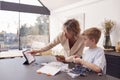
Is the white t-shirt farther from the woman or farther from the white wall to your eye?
the white wall

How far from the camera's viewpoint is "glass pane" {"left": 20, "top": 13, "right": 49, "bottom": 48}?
618cm

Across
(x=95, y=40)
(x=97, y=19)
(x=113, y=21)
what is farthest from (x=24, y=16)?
(x=95, y=40)

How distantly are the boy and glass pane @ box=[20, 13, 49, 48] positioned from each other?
14.9 feet

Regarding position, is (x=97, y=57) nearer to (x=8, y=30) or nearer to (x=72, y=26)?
(x=72, y=26)

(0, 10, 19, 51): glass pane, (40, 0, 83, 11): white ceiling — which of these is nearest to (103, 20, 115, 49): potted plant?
(40, 0, 83, 11): white ceiling

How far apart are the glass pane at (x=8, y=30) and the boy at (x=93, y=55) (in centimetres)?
447

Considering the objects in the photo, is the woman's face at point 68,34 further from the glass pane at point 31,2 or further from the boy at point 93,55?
the glass pane at point 31,2

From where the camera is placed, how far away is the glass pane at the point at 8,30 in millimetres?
5840

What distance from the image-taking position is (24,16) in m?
6.13

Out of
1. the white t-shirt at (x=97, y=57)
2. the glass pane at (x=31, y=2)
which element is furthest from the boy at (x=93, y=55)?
the glass pane at (x=31, y=2)

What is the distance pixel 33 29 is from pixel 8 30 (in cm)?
88

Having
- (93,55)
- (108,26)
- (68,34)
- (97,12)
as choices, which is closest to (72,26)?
(68,34)

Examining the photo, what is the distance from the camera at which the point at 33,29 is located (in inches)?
253

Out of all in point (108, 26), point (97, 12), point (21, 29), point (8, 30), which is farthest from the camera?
point (21, 29)
